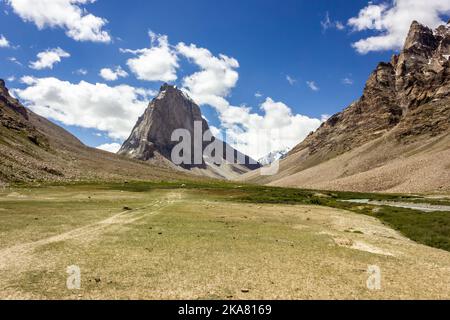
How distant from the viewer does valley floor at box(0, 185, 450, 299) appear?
677 inches

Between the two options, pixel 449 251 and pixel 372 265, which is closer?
pixel 372 265

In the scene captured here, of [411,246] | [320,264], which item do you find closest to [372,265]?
[320,264]

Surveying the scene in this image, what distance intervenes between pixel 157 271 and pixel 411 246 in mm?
22195

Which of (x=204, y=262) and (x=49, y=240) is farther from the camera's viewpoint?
(x=49, y=240)

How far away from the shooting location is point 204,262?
72.6 ft

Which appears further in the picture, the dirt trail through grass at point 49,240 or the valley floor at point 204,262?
the dirt trail through grass at point 49,240

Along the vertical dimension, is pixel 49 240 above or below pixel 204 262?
above

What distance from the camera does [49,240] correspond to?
88.2 feet

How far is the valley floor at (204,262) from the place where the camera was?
1720 centimetres

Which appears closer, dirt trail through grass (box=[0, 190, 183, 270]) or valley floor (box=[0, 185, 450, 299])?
valley floor (box=[0, 185, 450, 299])
